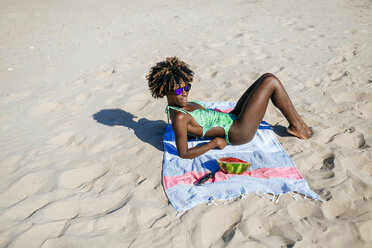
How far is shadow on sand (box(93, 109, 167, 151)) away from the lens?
3528mm

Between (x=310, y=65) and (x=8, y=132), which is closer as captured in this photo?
(x=8, y=132)

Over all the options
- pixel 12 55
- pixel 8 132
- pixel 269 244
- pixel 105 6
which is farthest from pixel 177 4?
pixel 269 244

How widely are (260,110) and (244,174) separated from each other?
0.75 meters

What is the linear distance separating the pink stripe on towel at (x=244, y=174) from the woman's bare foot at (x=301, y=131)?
62 cm

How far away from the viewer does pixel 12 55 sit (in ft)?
22.6

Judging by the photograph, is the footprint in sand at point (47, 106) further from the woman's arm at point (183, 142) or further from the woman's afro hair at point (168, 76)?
the woman's arm at point (183, 142)

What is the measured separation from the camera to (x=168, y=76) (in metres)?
2.79

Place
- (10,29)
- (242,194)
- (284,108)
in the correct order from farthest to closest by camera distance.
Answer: (10,29) < (284,108) < (242,194)

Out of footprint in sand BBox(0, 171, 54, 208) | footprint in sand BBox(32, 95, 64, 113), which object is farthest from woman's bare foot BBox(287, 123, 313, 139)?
footprint in sand BBox(32, 95, 64, 113)

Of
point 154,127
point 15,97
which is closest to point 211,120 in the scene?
point 154,127

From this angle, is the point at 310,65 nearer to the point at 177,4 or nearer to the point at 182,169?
the point at 182,169

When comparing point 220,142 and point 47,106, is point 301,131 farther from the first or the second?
point 47,106

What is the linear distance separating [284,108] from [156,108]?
1927mm

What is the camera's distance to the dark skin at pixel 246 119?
2.86 metres
